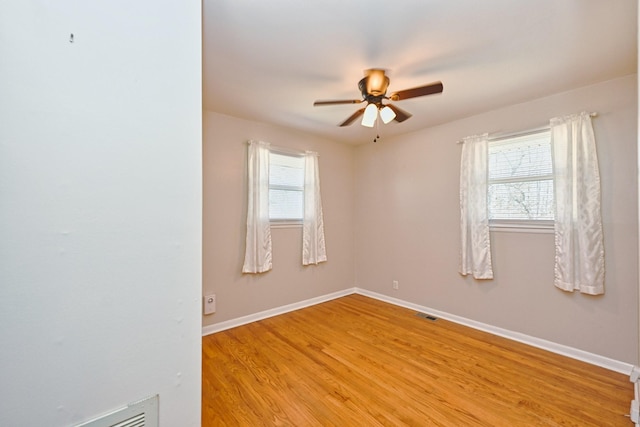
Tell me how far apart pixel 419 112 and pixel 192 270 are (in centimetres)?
283

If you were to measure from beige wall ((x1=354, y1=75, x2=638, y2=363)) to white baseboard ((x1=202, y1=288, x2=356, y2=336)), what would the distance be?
1.87 ft

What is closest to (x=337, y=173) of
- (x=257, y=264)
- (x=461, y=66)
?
(x=257, y=264)

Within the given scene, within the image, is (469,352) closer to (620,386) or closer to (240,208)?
(620,386)

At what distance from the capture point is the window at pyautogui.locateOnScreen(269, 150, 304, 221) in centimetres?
346

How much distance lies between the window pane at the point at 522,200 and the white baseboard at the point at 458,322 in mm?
1207

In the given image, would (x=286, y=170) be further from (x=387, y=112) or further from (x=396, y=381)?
(x=396, y=381)

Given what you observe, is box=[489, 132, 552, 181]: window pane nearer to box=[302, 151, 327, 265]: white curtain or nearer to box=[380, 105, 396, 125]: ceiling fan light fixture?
box=[380, 105, 396, 125]: ceiling fan light fixture

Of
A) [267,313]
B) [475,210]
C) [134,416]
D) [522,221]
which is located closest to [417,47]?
[475,210]

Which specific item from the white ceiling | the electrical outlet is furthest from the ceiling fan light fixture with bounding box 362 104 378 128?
the electrical outlet

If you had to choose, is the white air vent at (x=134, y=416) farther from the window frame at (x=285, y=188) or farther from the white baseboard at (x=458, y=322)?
the window frame at (x=285, y=188)

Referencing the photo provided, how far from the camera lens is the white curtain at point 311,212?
12.1 feet

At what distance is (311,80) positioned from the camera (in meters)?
2.25

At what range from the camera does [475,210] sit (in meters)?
2.93

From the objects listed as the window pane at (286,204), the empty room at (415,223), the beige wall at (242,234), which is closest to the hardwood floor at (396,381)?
the empty room at (415,223)
